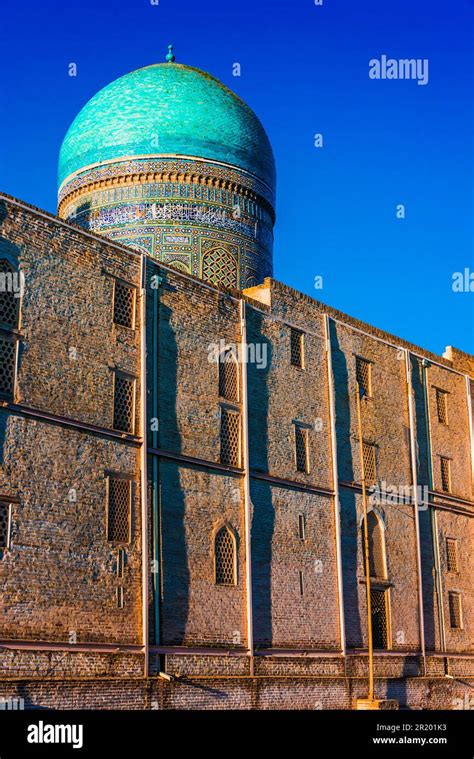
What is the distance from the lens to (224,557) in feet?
76.2

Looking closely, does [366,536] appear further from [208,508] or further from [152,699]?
[152,699]

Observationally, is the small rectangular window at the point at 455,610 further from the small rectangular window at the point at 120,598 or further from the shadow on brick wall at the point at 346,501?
the small rectangular window at the point at 120,598

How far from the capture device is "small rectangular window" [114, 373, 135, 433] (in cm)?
2164

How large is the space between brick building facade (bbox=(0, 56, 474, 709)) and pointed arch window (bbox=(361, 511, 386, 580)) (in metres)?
0.06

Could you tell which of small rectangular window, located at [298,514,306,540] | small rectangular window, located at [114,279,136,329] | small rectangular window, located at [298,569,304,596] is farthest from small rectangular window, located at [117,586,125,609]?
small rectangular window, located at [298,514,306,540]

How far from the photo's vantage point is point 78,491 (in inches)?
797

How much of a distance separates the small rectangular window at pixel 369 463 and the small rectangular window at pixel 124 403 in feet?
27.5

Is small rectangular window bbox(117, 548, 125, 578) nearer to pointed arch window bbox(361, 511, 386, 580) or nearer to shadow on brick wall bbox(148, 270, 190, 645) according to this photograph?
shadow on brick wall bbox(148, 270, 190, 645)

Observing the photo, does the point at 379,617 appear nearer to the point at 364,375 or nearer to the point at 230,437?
the point at 364,375

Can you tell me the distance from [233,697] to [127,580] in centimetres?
346

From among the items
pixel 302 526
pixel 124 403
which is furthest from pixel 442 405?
pixel 124 403

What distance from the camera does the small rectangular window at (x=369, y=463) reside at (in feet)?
92.5

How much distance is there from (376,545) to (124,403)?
9.09 metres
